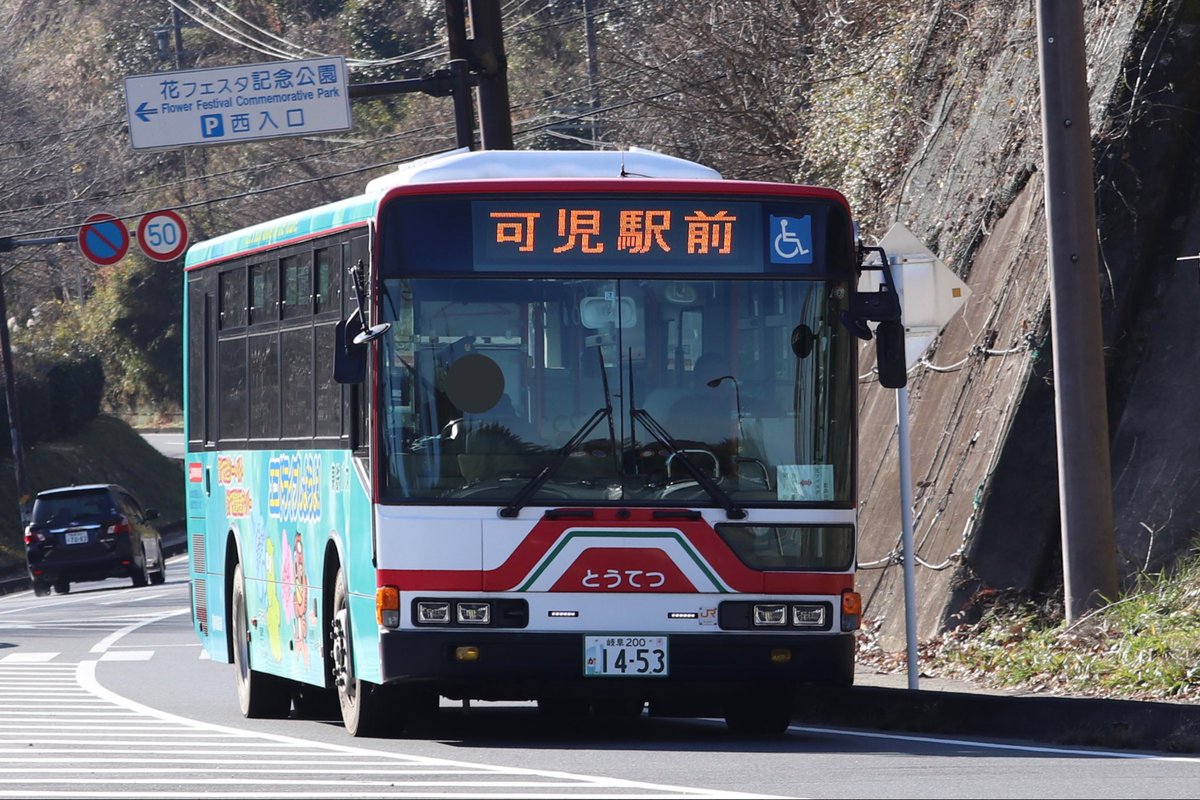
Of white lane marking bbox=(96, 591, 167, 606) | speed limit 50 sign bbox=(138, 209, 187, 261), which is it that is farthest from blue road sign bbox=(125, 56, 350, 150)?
white lane marking bbox=(96, 591, 167, 606)

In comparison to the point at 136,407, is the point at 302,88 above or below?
above

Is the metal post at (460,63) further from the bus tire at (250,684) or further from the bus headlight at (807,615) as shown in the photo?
the bus headlight at (807,615)

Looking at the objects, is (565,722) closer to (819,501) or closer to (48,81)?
(819,501)

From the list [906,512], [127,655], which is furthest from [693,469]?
[127,655]

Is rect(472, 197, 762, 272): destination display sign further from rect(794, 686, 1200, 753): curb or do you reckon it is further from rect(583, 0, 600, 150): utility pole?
rect(583, 0, 600, 150): utility pole

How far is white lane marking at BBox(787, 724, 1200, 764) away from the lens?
1001cm

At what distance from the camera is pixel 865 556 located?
57.1ft

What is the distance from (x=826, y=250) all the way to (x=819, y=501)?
4.24 ft

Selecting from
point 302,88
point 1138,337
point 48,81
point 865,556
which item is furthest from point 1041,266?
point 48,81

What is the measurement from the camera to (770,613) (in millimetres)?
10734

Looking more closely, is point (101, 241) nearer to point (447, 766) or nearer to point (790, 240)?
point (790, 240)

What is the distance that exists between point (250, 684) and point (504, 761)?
4.52 meters

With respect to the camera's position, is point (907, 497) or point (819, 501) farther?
point (907, 497)

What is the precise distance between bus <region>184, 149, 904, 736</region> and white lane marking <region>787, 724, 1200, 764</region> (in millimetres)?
665
